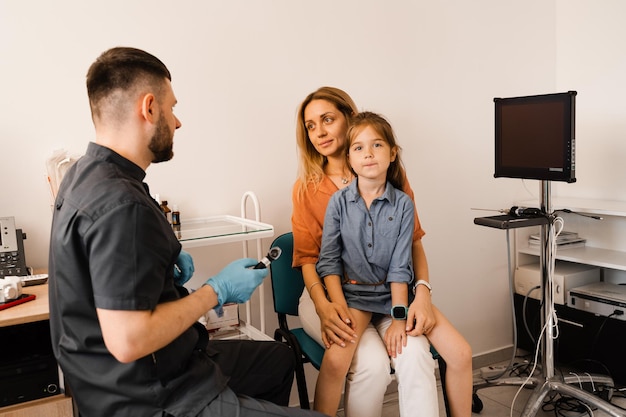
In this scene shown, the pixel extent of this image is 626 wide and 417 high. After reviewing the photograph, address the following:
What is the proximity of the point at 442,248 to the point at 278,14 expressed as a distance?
1425mm

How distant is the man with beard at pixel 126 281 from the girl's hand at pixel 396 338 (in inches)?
20.9

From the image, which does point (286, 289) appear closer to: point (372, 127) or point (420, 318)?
point (420, 318)

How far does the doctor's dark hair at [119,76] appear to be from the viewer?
1.34 m

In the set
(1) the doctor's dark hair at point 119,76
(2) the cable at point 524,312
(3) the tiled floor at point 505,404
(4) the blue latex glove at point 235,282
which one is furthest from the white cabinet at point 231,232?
(2) the cable at point 524,312

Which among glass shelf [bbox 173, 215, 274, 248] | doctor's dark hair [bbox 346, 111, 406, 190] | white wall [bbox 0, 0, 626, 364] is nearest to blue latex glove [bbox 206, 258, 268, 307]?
glass shelf [bbox 173, 215, 274, 248]

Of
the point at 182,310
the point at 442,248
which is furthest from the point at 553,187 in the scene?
the point at 182,310

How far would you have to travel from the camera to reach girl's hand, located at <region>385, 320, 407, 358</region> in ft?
6.16

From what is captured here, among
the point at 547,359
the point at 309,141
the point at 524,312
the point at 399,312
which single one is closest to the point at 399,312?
the point at 399,312

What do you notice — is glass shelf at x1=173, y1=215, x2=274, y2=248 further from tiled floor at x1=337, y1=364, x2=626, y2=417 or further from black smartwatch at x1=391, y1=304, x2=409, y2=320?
tiled floor at x1=337, y1=364, x2=626, y2=417

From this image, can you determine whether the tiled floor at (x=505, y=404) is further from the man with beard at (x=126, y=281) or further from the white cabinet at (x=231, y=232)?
the man with beard at (x=126, y=281)

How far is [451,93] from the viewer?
9.77 feet

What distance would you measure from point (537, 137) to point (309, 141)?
974 millimetres

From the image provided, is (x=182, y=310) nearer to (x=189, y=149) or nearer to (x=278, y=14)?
(x=189, y=149)

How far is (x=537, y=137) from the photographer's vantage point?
2.45m
